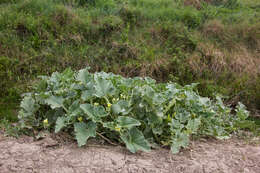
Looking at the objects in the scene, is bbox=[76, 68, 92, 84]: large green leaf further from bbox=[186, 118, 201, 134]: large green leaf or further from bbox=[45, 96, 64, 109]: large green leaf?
bbox=[186, 118, 201, 134]: large green leaf

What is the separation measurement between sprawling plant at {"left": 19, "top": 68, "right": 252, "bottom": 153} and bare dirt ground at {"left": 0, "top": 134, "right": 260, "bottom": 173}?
0.40ft

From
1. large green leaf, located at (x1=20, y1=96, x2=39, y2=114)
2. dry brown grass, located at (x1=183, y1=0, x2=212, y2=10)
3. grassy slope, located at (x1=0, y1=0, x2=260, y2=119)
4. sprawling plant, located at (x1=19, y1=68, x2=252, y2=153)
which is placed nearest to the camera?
sprawling plant, located at (x1=19, y1=68, x2=252, y2=153)

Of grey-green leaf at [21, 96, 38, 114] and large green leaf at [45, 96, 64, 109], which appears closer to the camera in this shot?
large green leaf at [45, 96, 64, 109]

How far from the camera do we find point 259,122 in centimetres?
414

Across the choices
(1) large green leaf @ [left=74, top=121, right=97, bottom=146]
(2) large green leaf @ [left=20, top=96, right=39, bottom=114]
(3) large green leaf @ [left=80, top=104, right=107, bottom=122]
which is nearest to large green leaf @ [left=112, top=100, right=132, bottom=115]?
(3) large green leaf @ [left=80, top=104, right=107, bottom=122]

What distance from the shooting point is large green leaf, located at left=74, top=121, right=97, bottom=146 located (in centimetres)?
235

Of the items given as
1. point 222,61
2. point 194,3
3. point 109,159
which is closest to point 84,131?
point 109,159

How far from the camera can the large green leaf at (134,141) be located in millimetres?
2372

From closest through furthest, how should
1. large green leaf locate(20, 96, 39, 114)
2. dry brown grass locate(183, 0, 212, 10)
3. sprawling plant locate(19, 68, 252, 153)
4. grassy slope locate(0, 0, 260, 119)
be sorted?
1. sprawling plant locate(19, 68, 252, 153)
2. large green leaf locate(20, 96, 39, 114)
3. grassy slope locate(0, 0, 260, 119)
4. dry brown grass locate(183, 0, 212, 10)

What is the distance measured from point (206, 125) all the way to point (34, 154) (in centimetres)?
187

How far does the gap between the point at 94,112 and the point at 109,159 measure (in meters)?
0.49

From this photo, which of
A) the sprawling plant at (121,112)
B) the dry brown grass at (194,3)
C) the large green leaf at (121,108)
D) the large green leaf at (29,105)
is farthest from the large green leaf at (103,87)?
the dry brown grass at (194,3)

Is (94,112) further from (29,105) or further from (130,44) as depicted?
(130,44)

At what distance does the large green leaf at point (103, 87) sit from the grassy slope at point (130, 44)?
1982 millimetres
